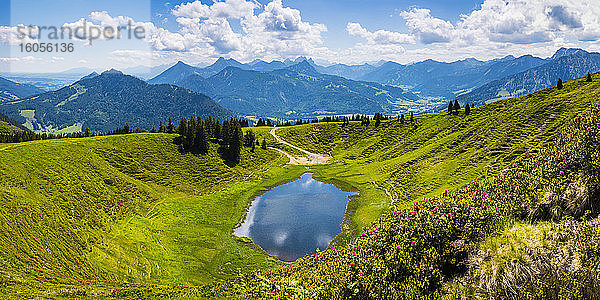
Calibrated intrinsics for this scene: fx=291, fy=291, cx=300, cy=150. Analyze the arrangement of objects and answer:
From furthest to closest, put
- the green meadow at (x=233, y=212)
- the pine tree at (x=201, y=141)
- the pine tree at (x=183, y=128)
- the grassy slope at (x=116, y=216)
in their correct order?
the pine tree at (x=183, y=128), the pine tree at (x=201, y=141), the grassy slope at (x=116, y=216), the green meadow at (x=233, y=212)

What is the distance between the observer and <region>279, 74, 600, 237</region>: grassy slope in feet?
244

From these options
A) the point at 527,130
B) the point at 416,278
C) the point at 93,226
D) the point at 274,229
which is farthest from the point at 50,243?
the point at 527,130

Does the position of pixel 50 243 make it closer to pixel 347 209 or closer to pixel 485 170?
pixel 347 209

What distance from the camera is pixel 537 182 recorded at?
15.9 m

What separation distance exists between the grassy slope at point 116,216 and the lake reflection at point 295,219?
420 centimetres

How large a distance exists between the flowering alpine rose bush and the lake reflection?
3952cm

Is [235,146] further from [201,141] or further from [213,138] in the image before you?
[201,141]

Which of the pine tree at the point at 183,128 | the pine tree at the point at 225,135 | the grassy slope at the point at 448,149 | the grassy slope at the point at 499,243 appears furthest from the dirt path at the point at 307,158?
the grassy slope at the point at 499,243

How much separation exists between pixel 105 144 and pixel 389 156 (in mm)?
104469

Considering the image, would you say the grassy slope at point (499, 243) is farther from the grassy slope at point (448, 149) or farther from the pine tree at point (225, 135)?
the pine tree at point (225, 135)

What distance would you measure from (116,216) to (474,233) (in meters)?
69.0

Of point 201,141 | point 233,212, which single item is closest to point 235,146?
point 201,141

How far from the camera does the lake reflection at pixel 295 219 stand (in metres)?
59.5

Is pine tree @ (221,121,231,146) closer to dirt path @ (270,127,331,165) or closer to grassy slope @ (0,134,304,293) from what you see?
grassy slope @ (0,134,304,293)
